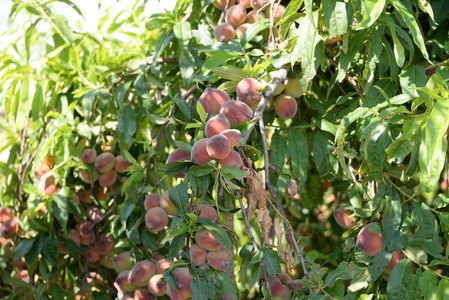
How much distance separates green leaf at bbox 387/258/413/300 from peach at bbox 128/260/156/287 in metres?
0.59

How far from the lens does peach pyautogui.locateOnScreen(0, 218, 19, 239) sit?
1.68m

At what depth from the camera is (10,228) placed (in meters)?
1.69

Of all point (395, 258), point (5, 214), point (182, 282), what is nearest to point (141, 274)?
point (182, 282)

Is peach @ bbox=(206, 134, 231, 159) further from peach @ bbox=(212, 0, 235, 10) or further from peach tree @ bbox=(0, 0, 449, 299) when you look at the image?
peach @ bbox=(212, 0, 235, 10)

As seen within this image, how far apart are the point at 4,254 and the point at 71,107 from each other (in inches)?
21.8

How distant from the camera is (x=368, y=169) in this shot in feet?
3.57

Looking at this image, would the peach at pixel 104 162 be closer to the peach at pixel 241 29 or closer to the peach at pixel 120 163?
the peach at pixel 120 163

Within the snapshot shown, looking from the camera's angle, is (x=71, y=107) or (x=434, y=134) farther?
(x=71, y=107)

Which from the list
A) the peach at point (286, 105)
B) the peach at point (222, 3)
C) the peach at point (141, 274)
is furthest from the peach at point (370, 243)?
the peach at point (222, 3)

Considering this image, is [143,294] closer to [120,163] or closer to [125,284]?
[125,284]

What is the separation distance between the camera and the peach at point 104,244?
5.42 ft

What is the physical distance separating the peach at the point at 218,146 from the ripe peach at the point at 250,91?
180 mm

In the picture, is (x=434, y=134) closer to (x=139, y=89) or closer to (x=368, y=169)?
(x=368, y=169)

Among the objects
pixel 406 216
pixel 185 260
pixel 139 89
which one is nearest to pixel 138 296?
pixel 185 260
